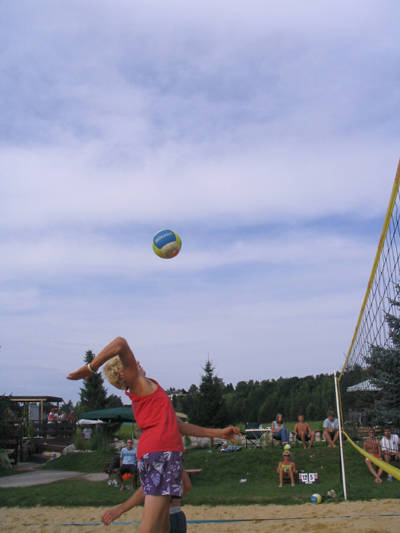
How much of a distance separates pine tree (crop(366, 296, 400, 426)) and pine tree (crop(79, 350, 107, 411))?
75.7 feet

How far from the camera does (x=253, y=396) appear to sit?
33062 millimetres

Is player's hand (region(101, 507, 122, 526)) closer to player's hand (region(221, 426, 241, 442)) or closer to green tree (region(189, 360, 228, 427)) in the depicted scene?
player's hand (region(221, 426, 241, 442))

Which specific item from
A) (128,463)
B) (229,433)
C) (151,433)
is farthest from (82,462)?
(151,433)

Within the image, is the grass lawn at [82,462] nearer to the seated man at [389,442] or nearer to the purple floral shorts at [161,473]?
the seated man at [389,442]

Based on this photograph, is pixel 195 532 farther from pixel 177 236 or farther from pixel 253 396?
pixel 253 396

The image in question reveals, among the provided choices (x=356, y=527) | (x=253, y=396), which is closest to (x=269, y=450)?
(x=356, y=527)

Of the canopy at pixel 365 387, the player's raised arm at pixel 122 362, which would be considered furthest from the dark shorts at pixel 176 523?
the canopy at pixel 365 387

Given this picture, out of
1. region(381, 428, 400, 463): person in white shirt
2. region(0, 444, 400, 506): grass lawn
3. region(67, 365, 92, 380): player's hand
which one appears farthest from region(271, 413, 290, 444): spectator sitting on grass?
region(67, 365, 92, 380): player's hand

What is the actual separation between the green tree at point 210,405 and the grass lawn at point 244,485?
29.4 ft

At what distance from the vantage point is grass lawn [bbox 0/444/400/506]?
7.77 meters

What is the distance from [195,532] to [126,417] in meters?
9.10

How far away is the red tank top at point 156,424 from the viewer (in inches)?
114

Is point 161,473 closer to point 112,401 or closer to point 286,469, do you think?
point 286,469

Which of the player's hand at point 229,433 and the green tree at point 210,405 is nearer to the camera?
the player's hand at point 229,433
